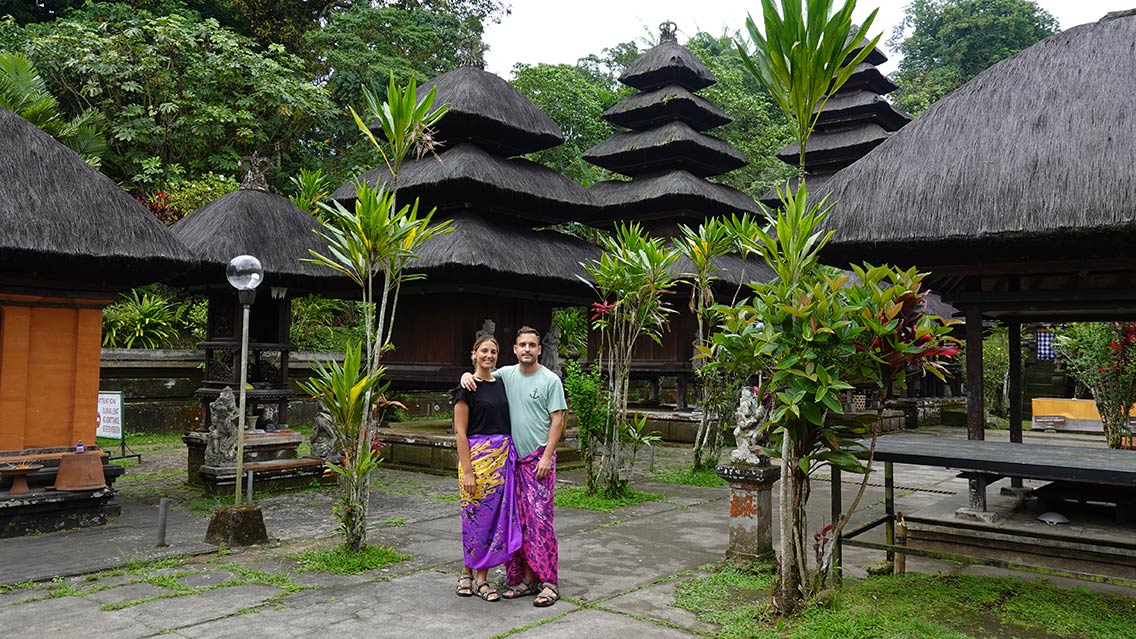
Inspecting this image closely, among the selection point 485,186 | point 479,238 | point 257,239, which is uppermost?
point 485,186

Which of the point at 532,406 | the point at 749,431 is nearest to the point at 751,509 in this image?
the point at 749,431

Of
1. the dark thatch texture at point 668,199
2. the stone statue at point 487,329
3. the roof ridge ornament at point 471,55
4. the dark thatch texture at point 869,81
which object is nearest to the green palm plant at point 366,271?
the stone statue at point 487,329

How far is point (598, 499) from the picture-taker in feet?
30.6

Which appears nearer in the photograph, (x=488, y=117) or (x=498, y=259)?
(x=498, y=259)


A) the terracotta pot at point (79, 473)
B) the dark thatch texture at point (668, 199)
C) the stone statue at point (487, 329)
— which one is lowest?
the terracotta pot at point (79, 473)

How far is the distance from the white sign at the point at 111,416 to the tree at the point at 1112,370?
663 inches

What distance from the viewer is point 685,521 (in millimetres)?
8281

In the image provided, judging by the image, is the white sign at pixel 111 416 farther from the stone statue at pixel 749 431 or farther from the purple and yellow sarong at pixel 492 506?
the stone statue at pixel 749 431

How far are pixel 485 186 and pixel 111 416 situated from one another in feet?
21.3

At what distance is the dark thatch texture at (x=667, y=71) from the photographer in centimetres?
1920

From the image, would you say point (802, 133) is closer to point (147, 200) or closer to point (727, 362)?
point (727, 362)

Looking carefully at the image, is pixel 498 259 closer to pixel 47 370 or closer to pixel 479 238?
pixel 479 238

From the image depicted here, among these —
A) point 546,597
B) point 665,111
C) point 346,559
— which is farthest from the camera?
point 665,111

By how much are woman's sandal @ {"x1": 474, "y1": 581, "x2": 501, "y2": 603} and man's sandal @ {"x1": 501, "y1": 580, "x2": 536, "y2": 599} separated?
9 cm
